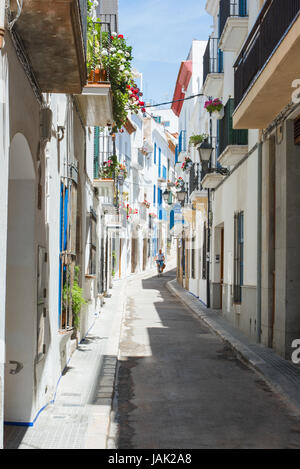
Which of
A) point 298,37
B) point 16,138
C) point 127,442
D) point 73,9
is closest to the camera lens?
point 73,9

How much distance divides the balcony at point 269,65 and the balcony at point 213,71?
7.05 metres

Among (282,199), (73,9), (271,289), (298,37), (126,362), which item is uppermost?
(298,37)

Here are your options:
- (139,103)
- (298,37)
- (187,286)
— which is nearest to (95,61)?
(139,103)

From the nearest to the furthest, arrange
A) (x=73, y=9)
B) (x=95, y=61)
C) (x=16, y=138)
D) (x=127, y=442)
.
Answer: (x=73, y=9) < (x=16, y=138) < (x=127, y=442) < (x=95, y=61)

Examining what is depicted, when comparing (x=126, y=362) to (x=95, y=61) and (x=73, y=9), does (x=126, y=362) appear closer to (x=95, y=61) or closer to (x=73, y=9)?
(x=95, y=61)

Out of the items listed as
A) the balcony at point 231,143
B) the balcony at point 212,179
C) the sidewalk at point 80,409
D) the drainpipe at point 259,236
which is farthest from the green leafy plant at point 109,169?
the sidewalk at point 80,409

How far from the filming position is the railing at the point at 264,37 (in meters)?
8.82

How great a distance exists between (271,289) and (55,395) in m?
5.52

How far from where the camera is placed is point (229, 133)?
15.7m

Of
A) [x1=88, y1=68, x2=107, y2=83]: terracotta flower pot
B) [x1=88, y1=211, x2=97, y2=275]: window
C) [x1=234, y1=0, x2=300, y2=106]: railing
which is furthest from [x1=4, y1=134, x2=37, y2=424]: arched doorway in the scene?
[x1=88, y1=211, x2=97, y2=275]: window

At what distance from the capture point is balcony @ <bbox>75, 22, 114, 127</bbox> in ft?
33.0

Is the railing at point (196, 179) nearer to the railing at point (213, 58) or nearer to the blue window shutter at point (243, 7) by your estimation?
the railing at point (213, 58)

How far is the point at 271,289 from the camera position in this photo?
12.1 m

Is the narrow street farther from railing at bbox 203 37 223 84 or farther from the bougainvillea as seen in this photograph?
railing at bbox 203 37 223 84
